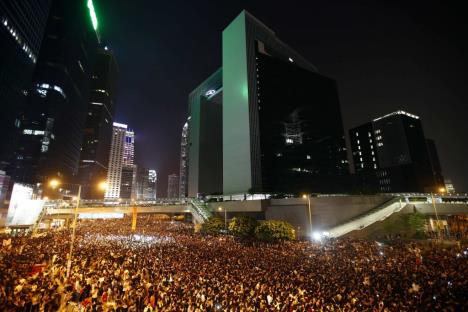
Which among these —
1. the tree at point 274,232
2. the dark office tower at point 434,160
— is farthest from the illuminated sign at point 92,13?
the dark office tower at point 434,160

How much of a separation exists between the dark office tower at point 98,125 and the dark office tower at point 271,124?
112322mm

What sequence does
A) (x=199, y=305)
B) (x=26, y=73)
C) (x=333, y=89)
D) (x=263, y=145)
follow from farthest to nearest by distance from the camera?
1. (x=333, y=89)
2. (x=26, y=73)
3. (x=263, y=145)
4. (x=199, y=305)

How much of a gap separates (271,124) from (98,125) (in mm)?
127740

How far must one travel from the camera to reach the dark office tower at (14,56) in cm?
6612

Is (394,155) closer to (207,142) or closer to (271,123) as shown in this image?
(271,123)

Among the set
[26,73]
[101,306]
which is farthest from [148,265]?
[26,73]

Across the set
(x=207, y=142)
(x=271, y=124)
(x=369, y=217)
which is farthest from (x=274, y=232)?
(x=207, y=142)

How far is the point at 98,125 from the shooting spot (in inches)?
6319

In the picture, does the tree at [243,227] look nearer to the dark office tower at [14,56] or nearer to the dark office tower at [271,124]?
the dark office tower at [271,124]

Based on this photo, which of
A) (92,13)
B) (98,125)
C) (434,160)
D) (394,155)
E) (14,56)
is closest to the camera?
(14,56)

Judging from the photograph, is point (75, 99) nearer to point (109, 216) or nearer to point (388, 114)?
point (109, 216)

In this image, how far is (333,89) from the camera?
4181 inches

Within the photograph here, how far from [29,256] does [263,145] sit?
61.5m

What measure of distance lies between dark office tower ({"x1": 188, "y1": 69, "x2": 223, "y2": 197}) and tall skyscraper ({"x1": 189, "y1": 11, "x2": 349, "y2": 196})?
80.7 inches
